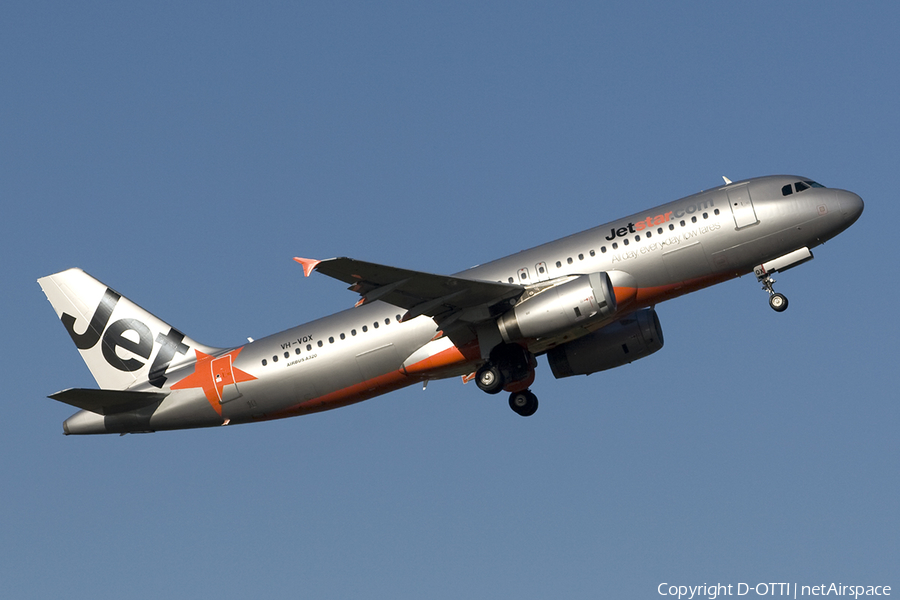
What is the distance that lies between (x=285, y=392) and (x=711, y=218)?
17113 millimetres

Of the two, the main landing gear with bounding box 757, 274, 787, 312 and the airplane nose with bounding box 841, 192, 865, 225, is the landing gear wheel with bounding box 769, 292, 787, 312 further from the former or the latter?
the airplane nose with bounding box 841, 192, 865, 225

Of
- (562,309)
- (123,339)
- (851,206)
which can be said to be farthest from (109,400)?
(851,206)

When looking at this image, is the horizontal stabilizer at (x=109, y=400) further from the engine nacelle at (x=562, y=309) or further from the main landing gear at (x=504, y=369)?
the engine nacelle at (x=562, y=309)

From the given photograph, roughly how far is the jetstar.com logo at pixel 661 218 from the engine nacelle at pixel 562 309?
228 cm

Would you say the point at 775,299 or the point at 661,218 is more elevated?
the point at 661,218

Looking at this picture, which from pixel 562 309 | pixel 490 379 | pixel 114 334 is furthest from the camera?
pixel 114 334

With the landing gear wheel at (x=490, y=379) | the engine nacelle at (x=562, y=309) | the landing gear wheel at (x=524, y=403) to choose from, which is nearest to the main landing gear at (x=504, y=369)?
the landing gear wheel at (x=490, y=379)

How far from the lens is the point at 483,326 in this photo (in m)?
40.3

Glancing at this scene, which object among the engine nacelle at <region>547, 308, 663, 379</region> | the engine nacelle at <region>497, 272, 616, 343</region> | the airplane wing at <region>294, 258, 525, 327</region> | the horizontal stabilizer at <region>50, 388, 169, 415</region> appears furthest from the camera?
the engine nacelle at <region>547, 308, 663, 379</region>

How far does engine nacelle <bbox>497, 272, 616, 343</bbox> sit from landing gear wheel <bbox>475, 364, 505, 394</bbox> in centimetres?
209

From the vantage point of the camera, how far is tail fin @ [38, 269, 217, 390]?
45.4m

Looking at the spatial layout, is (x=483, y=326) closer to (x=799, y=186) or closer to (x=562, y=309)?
(x=562, y=309)

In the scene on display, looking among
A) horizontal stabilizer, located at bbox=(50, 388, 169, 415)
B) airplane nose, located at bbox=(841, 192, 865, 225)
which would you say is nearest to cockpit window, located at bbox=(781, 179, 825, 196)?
airplane nose, located at bbox=(841, 192, 865, 225)

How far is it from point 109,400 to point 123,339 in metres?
4.34
